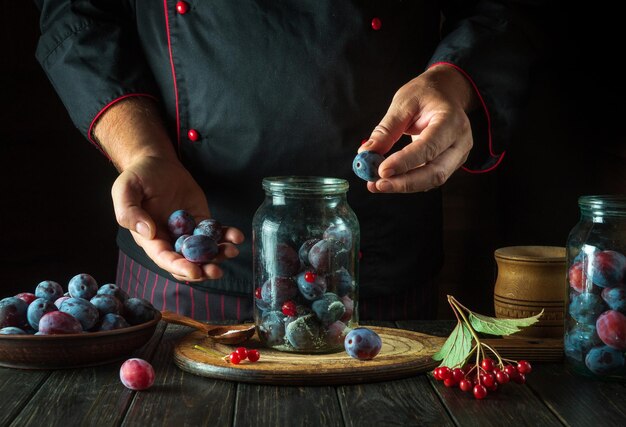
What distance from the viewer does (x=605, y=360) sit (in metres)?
1.14

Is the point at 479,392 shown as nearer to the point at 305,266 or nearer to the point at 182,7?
the point at 305,266

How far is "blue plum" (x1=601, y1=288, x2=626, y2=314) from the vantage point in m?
1.11

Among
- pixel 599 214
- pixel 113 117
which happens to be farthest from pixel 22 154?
pixel 599 214

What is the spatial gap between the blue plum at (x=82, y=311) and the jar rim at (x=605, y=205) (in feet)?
2.34

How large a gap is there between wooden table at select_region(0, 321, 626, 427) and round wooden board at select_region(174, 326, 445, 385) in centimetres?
1

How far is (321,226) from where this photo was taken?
1298mm

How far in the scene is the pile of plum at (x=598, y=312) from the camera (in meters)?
1.11

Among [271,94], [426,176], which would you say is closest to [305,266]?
[426,176]

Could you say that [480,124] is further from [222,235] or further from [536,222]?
[536,222]

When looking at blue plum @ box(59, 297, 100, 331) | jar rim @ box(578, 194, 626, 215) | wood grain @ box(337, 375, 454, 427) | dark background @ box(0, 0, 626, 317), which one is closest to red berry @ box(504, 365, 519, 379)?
wood grain @ box(337, 375, 454, 427)

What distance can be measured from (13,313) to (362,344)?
506 millimetres

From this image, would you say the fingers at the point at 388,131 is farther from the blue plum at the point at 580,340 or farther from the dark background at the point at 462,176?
the dark background at the point at 462,176

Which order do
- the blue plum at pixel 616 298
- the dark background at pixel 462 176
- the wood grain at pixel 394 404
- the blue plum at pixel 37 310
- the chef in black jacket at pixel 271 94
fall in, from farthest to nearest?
the dark background at pixel 462 176, the chef in black jacket at pixel 271 94, the blue plum at pixel 37 310, the blue plum at pixel 616 298, the wood grain at pixel 394 404

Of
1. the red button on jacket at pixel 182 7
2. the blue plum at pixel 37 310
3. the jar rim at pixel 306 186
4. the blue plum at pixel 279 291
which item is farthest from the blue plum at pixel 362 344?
the red button on jacket at pixel 182 7
